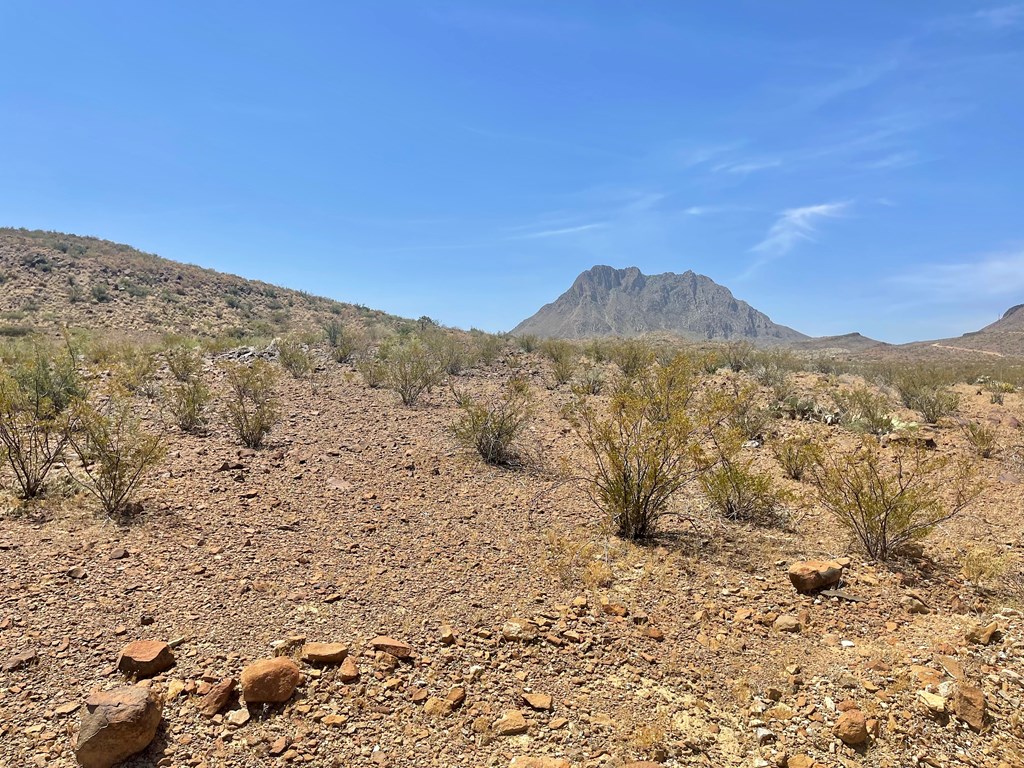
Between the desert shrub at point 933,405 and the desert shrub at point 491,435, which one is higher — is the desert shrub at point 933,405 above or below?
above

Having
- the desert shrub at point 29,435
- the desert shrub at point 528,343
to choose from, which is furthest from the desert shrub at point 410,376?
the desert shrub at point 528,343

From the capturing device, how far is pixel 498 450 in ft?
27.0

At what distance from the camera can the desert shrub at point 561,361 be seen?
1541cm

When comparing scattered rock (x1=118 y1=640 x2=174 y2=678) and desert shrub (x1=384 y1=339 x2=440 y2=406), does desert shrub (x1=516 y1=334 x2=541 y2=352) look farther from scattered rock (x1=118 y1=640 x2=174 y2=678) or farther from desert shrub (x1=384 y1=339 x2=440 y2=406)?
scattered rock (x1=118 y1=640 x2=174 y2=678)

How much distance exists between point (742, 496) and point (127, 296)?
3389cm

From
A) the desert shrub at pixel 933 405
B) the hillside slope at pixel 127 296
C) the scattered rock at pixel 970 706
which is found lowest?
the scattered rock at pixel 970 706

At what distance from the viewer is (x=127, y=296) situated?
29.8m

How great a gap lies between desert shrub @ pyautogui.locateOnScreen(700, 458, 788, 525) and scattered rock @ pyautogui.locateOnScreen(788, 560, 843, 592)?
157 cm

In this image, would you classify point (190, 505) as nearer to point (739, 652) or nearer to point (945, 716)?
point (739, 652)

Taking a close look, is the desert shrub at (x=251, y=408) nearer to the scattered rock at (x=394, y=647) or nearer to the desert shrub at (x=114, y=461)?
the desert shrub at (x=114, y=461)

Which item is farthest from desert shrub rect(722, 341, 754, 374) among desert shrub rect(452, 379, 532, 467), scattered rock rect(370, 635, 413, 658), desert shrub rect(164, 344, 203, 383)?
scattered rock rect(370, 635, 413, 658)

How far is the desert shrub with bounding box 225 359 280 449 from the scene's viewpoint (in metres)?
7.97

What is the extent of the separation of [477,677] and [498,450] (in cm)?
502

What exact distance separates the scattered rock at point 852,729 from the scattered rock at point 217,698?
10.6 feet
